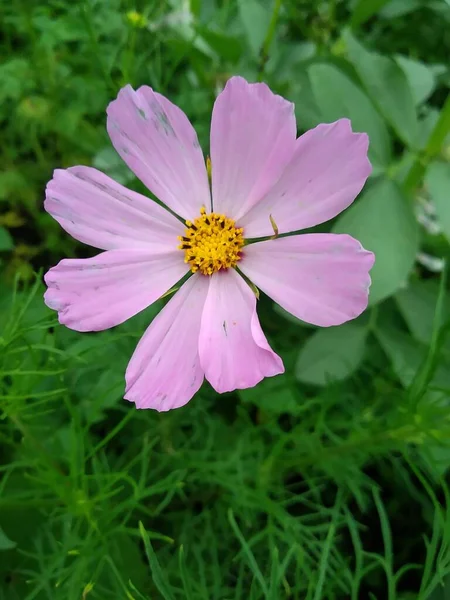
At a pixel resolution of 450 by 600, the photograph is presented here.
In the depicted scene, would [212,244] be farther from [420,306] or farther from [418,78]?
A: [418,78]

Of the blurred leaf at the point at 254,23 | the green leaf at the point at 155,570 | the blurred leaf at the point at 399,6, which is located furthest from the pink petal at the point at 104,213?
the blurred leaf at the point at 399,6

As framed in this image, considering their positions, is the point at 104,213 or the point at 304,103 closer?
the point at 104,213

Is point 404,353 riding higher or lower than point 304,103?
lower

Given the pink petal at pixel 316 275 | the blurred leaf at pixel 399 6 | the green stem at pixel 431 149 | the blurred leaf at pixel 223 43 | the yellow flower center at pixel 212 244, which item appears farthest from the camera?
the blurred leaf at pixel 399 6

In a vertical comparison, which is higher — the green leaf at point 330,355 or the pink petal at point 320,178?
the pink petal at point 320,178

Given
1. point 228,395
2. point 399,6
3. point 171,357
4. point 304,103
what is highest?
point 399,6

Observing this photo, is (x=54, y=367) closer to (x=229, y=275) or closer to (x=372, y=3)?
(x=229, y=275)

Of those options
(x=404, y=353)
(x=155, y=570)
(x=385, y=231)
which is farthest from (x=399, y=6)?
(x=155, y=570)

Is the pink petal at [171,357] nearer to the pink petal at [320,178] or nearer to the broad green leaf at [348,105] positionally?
the pink petal at [320,178]
